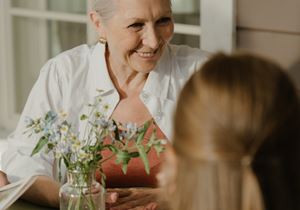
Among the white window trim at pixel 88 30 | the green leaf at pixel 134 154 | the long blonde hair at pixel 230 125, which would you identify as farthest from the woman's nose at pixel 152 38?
the long blonde hair at pixel 230 125

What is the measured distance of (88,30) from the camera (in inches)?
Answer: 139

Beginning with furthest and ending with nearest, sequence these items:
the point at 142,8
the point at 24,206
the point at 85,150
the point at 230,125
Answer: the point at 142,8 → the point at 24,206 → the point at 85,150 → the point at 230,125

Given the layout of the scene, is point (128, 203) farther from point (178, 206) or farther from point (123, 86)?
point (178, 206)

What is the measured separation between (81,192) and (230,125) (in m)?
0.89

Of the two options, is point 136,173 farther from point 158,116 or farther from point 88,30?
point 88,30

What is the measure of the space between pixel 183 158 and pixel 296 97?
0.21 meters

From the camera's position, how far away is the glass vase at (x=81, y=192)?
200 cm

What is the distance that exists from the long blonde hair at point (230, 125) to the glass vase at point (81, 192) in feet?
2.61

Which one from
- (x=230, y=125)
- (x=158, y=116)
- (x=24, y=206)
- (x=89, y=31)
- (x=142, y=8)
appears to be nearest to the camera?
(x=230, y=125)

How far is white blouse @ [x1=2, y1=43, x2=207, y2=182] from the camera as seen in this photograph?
2604 millimetres

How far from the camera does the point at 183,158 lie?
1239 millimetres

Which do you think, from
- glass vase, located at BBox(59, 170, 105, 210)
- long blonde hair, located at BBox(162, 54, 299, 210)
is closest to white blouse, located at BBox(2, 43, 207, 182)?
glass vase, located at BBox(59, 170, 105, 210)

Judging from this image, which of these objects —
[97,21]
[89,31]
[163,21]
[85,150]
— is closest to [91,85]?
[97,21]

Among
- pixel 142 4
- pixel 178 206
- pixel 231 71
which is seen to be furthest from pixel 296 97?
pixel 142 4
